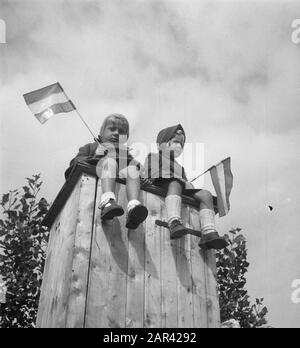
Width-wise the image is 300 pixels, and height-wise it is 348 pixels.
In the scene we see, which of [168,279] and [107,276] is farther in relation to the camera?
[168,279]

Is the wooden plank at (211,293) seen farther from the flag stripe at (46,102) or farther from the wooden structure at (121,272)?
the flag stripe at (46,102)

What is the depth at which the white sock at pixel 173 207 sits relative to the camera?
4316mm

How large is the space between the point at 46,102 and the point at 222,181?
2.36m

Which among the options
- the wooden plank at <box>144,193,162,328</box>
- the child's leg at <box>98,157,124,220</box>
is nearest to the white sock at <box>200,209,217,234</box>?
the wooden plank at <box>144,193,162,328</box>

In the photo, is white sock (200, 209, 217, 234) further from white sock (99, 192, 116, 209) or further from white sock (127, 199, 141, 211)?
white sock (99, 192, 116, 209)

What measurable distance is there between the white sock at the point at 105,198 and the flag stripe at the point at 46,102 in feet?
6.83

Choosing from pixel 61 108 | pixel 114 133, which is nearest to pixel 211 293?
pixel 114 133

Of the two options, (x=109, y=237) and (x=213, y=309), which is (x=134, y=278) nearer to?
(x=109, y=237)

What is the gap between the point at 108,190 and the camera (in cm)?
418

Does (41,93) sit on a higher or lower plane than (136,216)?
higher

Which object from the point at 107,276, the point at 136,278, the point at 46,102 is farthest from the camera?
the point at 46,102

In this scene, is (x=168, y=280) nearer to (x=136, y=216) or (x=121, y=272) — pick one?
(x=121, y=272)

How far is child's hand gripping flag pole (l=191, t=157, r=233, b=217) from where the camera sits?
5.03 metres

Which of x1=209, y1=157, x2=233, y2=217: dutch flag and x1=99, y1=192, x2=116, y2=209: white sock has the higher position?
x1=209, y1=157, x2=233, y2=217: dutch flag
